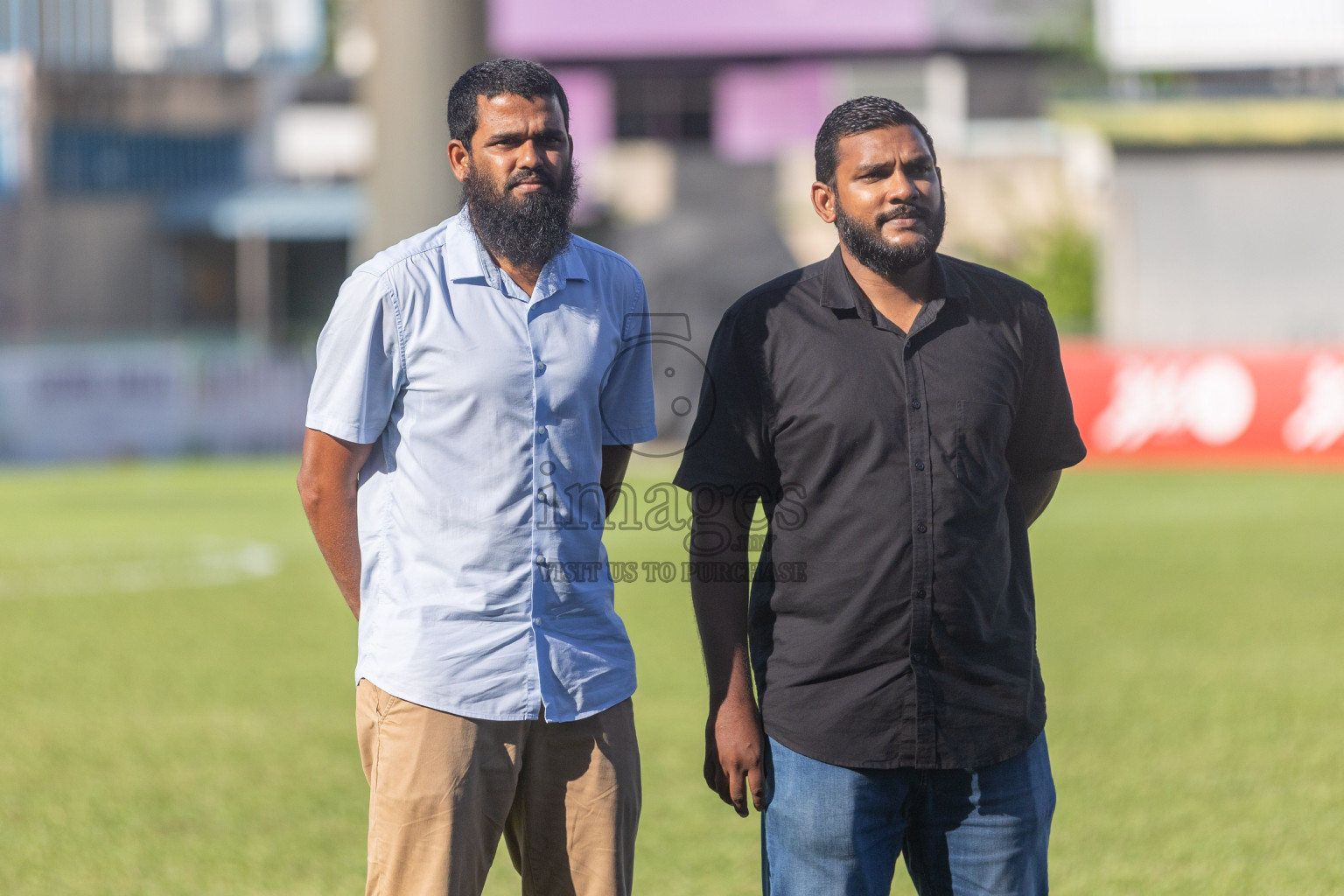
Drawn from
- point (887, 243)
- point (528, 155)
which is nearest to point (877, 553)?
point (887, 243)

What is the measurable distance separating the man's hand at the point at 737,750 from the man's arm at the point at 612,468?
2.02 ft

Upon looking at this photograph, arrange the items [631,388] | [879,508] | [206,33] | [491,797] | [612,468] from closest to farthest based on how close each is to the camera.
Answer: [879,508]
[491,797]
[631,388]
[612,468]
[206,33]

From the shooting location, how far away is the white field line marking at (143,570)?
512 inches

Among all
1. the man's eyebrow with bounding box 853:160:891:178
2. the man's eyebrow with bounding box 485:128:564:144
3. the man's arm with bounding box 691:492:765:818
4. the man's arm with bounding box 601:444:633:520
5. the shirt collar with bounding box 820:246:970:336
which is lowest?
the man's arm with bounding box 691:492:765:818

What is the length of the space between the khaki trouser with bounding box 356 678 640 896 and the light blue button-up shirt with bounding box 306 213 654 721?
0.07m

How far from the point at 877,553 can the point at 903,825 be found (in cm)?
60

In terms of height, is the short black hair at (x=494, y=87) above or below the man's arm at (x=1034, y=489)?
above

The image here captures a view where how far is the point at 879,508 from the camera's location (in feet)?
10.6

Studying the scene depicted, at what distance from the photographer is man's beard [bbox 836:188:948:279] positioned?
3.26 meters

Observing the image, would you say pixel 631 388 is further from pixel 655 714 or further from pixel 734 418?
pixel 655 714

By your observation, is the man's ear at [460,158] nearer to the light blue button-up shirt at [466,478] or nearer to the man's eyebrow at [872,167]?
the light blue button-up shirt at [466,478]

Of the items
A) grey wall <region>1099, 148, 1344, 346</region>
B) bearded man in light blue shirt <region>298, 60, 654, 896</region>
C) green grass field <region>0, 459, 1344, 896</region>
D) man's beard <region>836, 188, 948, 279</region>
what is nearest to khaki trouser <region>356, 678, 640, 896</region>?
bearded man in light blue shirt <region>298, 60, 654, 896</region>

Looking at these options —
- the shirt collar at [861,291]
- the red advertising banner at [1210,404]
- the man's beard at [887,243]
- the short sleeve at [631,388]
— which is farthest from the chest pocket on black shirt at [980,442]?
the red advertising banner at [1210,404]

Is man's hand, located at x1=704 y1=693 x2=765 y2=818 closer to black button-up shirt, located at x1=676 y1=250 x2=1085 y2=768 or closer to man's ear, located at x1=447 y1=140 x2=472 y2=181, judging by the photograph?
black button-up shirt, located at x1=676 y1=250 x2=1085 y2=768
